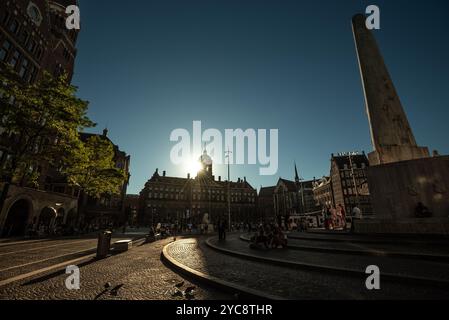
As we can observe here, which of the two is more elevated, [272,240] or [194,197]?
[194,197]

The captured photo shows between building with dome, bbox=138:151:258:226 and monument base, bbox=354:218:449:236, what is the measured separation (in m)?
60.5

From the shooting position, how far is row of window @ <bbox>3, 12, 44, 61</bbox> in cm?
2150

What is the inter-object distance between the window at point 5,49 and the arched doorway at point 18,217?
592 inches

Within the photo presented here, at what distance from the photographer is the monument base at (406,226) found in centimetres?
851

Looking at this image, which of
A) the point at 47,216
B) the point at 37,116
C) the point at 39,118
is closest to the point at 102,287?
the point at 37,116

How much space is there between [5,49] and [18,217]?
17.9 m

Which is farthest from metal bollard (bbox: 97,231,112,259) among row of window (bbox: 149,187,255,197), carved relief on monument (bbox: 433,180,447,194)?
row of window (bbox: 149,187,255,197)

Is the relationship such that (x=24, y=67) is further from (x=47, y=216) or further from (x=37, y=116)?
(x=47, y=216)

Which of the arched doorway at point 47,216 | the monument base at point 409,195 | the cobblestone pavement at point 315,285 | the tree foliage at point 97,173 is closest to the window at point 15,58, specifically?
the tree foliage at point 97,173

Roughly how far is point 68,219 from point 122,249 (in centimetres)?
2669

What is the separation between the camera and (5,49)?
2116 cm

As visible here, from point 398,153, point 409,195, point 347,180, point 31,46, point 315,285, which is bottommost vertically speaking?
point 315,285
